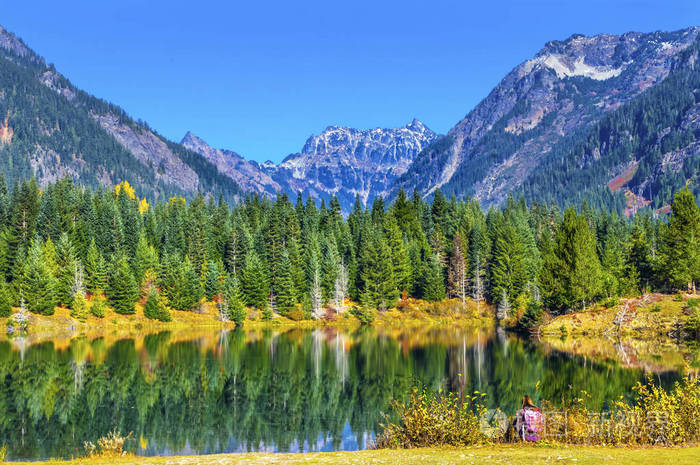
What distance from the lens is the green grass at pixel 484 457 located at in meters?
18.7

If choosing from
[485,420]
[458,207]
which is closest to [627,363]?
[485,420]

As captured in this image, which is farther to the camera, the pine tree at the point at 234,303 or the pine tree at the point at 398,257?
the pine tree at the point at 398,257

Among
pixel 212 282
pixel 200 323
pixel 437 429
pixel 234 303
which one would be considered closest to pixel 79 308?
pixel 200 323

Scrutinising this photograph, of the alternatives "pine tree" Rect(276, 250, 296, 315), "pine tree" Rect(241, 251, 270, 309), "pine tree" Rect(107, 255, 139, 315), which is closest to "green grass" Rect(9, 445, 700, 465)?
"pine tree" Rect(107, 255, 139, 315)

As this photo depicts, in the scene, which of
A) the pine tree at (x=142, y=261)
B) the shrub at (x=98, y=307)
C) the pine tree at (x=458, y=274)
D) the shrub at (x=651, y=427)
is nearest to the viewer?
the shrub at (x=651, y=427)

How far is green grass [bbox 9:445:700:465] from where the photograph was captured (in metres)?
18.7

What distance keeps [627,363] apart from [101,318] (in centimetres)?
8864

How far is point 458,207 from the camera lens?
15200cm

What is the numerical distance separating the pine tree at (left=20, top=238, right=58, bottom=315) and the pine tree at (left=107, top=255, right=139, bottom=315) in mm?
9986

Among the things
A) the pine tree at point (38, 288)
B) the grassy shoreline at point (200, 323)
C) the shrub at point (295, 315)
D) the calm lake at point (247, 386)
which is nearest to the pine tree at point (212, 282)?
the grassy shoreline at point (200, 323)

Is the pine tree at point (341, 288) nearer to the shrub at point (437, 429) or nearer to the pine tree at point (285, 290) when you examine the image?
the pine tree at point (285, 290)

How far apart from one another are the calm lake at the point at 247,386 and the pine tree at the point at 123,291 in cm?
3104

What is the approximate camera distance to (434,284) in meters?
126

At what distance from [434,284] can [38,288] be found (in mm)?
72995
